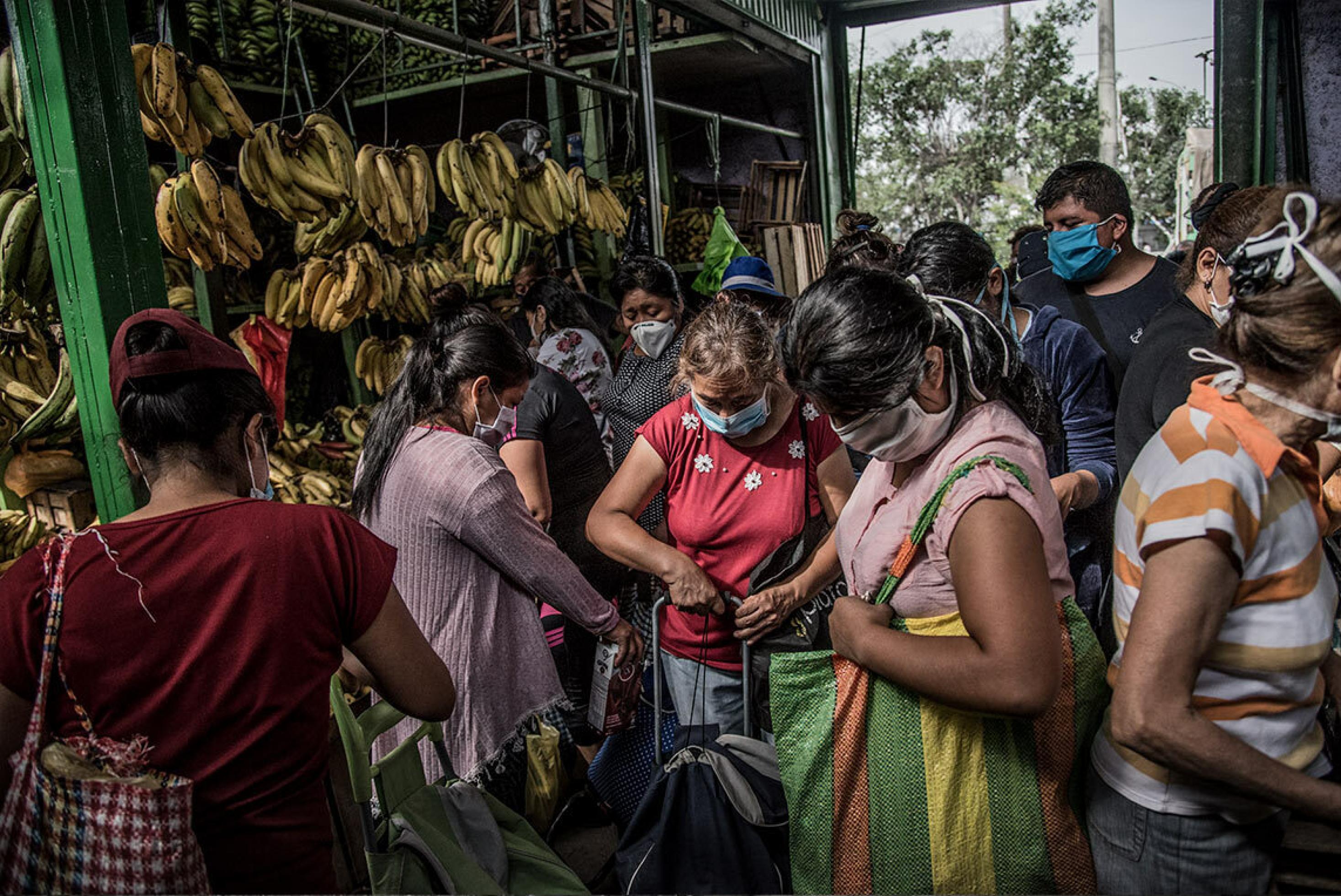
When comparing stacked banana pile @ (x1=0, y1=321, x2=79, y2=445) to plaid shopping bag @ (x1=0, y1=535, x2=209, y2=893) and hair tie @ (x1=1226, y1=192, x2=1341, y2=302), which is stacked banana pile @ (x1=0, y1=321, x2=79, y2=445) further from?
hair tie @ (x1=1226, y1=192, x2=1341, y2=302)

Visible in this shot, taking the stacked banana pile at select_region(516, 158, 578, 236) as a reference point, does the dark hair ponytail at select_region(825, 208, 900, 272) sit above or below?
below

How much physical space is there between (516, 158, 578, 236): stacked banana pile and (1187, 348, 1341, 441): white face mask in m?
3.92

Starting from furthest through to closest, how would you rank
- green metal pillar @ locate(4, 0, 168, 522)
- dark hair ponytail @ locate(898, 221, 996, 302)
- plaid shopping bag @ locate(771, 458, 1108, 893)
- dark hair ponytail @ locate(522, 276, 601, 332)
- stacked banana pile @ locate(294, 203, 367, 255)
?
dark hair ponytail @ locate(522, 276, 601, 332) < stacked banana pile @ locate(294, 203, 367, 255) < dark hair ponytail @ locate(898, 221, 996, 302) < green metal pillar @ locate(4, 0, 168, 522) < plaid shopping bag @ locate(771, 458, 1108, 893)

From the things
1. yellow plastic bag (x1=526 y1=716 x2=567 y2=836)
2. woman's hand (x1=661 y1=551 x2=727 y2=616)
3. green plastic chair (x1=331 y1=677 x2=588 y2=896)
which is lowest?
yellow plastic bag (x1=526 y1=716 x2=567 y2=836)

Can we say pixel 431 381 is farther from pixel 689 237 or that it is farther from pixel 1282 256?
pixel 689 237

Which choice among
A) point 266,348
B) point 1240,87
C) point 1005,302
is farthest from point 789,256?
point 1005,302

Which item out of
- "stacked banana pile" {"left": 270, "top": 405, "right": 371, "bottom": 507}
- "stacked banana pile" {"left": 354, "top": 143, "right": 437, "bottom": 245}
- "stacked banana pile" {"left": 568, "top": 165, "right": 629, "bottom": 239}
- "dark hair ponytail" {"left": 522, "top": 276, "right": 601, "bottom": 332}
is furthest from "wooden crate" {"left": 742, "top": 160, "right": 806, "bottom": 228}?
"stacked banana pile" {"left": 354, "top": 143, "right": 437, "bottom": 245}

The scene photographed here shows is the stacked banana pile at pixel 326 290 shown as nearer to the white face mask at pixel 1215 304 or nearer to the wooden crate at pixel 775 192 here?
the white face mask at pixel 1215 304

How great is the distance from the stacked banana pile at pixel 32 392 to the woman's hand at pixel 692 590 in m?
2.24

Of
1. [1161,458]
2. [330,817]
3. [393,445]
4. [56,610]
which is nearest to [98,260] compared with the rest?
[393,445]

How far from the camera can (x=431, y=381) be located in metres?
2.26

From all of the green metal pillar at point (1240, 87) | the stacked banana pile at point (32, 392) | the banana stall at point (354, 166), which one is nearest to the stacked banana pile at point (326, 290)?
the banana stall at point (354, 166)

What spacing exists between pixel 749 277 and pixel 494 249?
2346 millimetres

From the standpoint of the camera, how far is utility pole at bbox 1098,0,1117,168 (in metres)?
17.3
